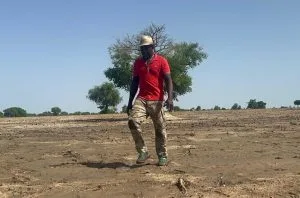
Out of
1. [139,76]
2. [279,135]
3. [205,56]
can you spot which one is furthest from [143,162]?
[205,56]

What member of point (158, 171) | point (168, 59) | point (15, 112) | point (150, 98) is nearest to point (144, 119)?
point (150, 98)

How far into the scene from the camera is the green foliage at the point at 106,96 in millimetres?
64500

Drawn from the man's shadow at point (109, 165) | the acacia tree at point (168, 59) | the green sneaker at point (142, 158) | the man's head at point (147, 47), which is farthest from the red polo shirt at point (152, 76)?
the acacia tree at point (168, 59)

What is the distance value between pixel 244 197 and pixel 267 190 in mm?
416

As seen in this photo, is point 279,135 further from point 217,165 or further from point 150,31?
point 150,31

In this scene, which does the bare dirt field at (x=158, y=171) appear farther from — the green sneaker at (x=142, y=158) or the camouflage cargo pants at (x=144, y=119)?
the camouflage cargo pants at (x=144, y=119)

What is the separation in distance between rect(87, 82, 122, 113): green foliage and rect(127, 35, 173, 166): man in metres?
54.9

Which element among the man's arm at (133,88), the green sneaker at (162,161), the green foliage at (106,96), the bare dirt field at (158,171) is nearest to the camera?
the bare dirt field at (158,171)

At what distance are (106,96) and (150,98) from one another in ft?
186

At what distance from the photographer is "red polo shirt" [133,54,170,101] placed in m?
8.59

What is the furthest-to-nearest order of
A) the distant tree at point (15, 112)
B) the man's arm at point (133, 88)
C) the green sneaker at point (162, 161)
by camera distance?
the distant tree at point (15, 112)
the man's arm at point (133, 88)
the green sneaker at point (162, 161)

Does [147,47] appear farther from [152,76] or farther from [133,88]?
[133,88]

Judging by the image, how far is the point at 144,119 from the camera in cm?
859

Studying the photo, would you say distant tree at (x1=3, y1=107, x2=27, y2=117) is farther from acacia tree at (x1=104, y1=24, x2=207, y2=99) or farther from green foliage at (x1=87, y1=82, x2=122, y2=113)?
acacia tree at (x1=104, y1=24, x2=207, y2=99)
